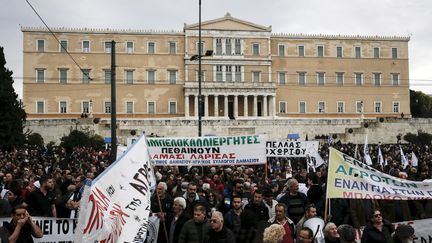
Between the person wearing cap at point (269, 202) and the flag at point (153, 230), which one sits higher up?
the person wearing cap at point (269, 202)

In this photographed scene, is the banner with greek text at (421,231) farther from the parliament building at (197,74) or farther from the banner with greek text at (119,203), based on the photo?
the parliament building at (197,74)

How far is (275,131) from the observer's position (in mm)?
46031

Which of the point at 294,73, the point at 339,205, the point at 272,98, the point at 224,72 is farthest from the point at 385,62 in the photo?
the point at 339,205

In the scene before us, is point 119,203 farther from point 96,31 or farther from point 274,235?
point 96,31

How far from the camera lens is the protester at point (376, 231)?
17.7 ft

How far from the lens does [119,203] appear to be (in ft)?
16.2

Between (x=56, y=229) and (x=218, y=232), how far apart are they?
2.57 meters

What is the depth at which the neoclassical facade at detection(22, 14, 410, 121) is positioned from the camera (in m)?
50.9

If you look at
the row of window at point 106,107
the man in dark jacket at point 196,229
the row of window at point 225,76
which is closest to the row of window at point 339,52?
the row of window at point 225,76

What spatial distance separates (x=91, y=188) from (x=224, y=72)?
48044 mm

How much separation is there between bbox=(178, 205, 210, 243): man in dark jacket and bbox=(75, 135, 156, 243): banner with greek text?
1.75 ft

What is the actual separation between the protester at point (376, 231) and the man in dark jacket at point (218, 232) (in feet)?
4.76

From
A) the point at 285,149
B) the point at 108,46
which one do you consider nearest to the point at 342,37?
the point at 108,46

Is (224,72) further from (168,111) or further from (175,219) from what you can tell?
(175,219)
